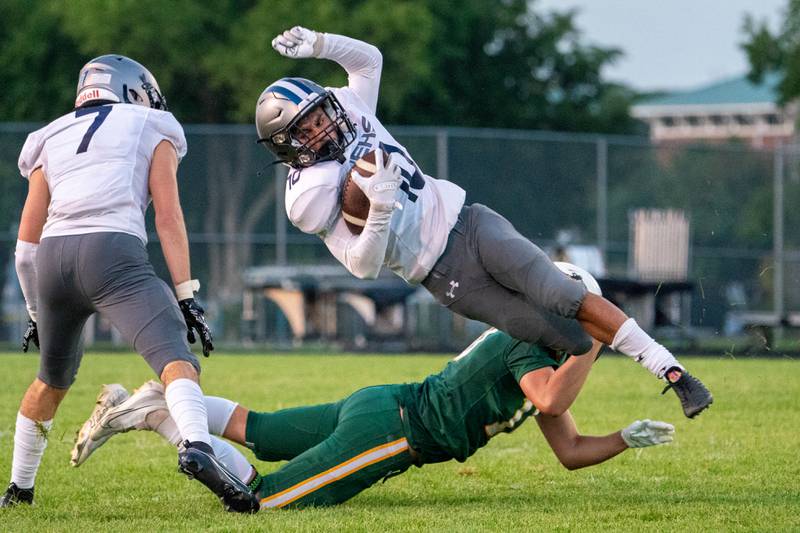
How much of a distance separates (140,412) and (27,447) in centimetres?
51

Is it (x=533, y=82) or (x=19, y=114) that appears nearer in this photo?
(x=19, y=114)

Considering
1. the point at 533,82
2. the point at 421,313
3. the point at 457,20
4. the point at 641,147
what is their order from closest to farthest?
the point at 421,313 < the point at 641,147 < the point at 457,20 < the point at 533,82

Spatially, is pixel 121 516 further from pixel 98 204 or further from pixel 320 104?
pixel 320 104

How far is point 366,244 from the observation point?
544 centimetres

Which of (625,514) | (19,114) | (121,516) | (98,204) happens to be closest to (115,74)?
(98,204)

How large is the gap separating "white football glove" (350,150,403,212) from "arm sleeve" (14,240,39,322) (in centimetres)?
130

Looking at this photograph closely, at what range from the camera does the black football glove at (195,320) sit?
530cm

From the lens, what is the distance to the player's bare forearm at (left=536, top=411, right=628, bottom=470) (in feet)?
18.9

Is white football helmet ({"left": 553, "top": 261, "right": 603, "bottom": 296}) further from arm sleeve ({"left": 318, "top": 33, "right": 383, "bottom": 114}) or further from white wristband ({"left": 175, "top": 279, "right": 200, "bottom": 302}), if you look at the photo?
white wristband ({"left": 175, "top": 279, "right": 200, "bottom": 302})

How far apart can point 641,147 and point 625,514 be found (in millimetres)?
15345

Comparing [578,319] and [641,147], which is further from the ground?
[578,319]

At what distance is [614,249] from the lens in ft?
63.6

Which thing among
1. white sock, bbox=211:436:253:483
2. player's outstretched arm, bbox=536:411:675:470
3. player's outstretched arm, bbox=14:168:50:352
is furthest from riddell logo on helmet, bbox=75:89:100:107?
player's outstretched arm, bbox=536:411:675:470

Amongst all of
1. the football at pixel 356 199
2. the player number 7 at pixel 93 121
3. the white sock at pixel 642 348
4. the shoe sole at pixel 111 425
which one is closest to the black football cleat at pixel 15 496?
the shoe sole at pixel 111 425
